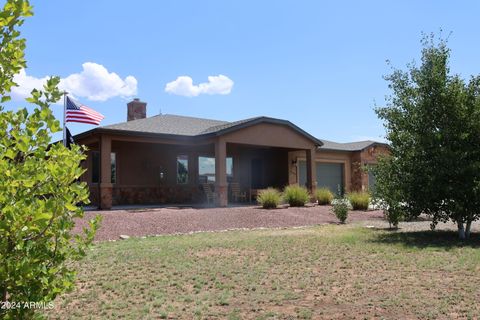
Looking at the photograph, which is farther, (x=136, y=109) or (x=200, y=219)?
(x=136, y=109)

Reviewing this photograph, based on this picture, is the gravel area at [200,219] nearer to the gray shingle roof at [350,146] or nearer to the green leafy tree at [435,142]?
the green leafy tree at [435,142]

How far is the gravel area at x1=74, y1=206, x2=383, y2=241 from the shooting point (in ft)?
40.9

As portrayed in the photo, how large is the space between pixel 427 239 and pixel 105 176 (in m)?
11.4

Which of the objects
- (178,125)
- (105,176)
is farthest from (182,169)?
(105,176)

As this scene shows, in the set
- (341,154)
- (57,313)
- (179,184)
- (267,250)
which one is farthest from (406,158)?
(341,154)

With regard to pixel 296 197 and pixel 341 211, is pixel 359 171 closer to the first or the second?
pixel 296 197

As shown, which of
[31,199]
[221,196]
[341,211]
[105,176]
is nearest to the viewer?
[31,199]

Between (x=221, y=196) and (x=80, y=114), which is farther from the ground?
(x=80, y=114)

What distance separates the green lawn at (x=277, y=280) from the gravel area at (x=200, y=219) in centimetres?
220

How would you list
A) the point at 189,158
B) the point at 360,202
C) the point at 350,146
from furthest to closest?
the point at 350,146
the point at 189,158
the point at 360,202

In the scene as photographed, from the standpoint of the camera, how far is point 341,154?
90.5ft

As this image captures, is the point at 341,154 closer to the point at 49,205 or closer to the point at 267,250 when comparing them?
the point at 267,250

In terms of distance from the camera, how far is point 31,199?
238cm

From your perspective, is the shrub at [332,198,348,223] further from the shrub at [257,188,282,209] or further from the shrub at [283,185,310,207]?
the shrub at [283,185,310,207]
